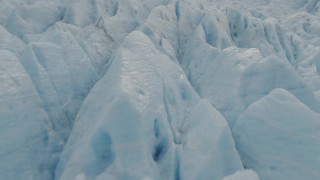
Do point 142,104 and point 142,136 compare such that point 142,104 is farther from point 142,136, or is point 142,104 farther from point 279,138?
point 279,138

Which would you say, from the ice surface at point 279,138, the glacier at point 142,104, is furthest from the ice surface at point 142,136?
the ice surface at point 279,138

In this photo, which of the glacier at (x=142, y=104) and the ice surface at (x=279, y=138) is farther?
the glacier at (x=142, y=104)

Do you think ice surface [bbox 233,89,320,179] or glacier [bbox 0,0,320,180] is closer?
ice surface [bbox 233,89,320,179]

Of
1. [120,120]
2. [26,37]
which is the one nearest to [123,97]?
[120,120]

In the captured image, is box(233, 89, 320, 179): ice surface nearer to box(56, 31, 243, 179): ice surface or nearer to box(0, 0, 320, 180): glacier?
box(0, 0, 320, 180): glacier

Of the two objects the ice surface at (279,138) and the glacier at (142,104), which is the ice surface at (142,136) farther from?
the ice surface at (279,138)

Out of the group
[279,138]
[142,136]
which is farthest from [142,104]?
[279,138]

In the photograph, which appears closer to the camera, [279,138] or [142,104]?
[279,138]

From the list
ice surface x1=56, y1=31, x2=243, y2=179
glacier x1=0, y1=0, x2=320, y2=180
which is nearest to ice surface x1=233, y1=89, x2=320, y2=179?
glacier x1=0, y1=0, x2=320, y2=180
